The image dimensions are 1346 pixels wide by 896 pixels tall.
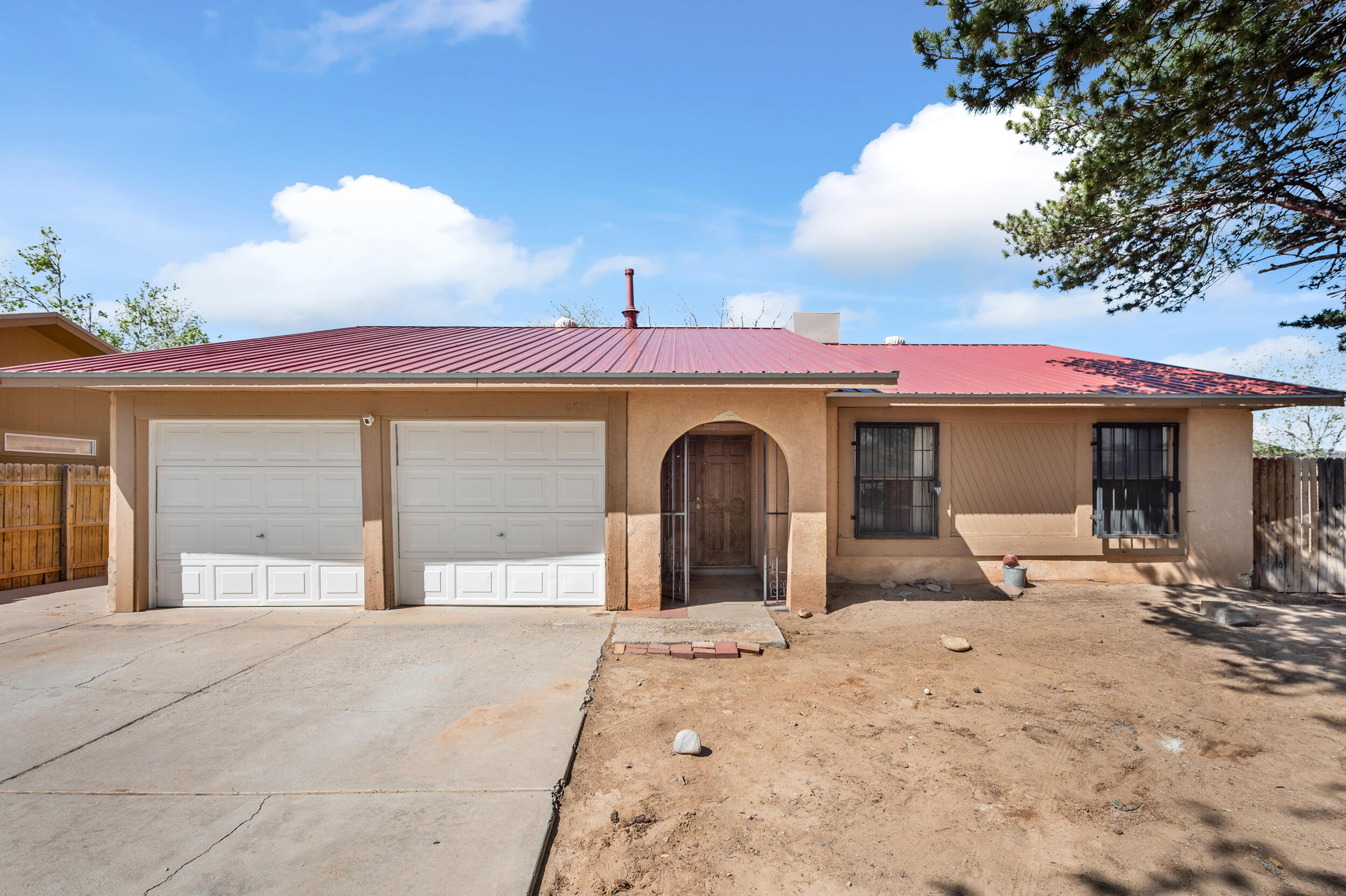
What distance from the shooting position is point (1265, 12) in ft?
16.3

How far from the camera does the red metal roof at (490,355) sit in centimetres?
625

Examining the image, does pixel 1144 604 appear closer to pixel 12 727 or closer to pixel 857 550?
pixel 857 550

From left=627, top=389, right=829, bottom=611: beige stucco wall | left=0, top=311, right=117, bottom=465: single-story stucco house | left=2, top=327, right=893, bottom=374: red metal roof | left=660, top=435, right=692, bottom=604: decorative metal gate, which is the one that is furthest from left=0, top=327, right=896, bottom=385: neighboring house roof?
left=0, top=311, right=117, bottom=465: single-story stucco house

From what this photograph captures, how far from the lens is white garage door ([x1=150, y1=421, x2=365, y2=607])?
6.96 m

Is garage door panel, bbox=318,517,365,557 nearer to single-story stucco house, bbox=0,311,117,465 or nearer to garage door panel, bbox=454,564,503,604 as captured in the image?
garage door panel, bbox=454,564,503,604

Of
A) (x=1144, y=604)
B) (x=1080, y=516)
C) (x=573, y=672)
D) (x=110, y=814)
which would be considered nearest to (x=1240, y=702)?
(x=1144, y=604)

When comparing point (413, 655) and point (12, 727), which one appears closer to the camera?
point (12, 727)

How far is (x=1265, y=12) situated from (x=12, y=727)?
37.3 feet

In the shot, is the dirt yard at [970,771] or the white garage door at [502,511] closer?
the dirt yard at [970,771]

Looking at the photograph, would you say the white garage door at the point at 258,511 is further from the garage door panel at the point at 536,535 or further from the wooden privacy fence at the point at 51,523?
the wooden privacy fence at the point at 51,523

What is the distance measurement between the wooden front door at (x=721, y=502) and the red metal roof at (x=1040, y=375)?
2.49 metres

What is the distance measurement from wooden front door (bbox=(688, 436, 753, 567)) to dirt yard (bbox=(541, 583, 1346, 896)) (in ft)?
12.3

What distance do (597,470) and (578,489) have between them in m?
0.32

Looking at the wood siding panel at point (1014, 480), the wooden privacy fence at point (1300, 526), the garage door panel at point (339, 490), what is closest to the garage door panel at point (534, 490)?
the garage door panel at point (339, 490)
